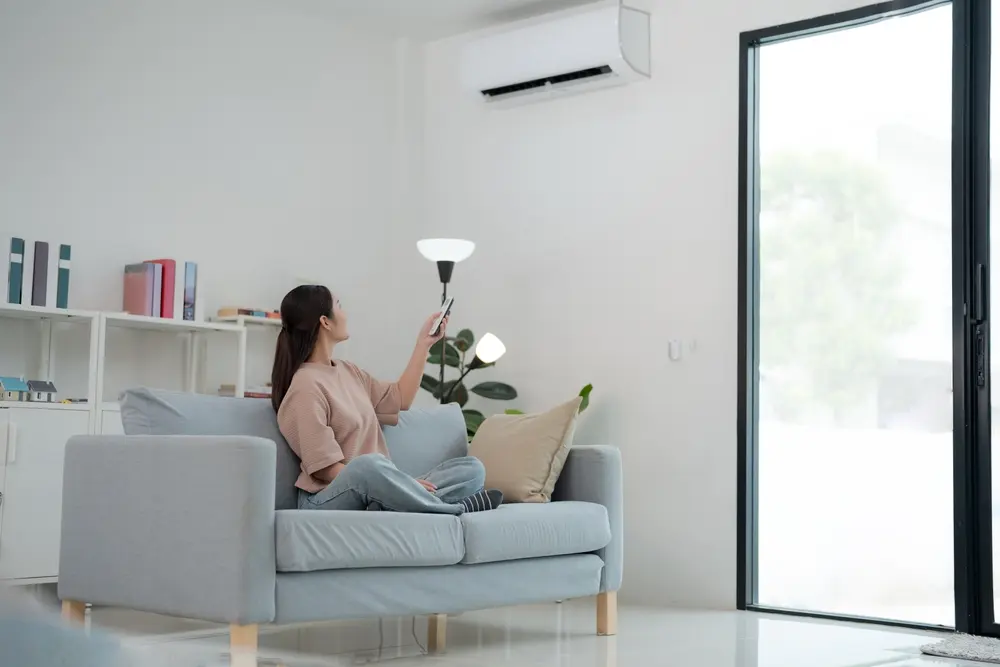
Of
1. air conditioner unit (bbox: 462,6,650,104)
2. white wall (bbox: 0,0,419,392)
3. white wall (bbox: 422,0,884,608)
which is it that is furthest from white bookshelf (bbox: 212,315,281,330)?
air conditioner unit (bbox: 462,6,650,104)

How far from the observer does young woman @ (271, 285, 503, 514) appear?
9.77 feet

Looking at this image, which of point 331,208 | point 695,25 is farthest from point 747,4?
point 331,208

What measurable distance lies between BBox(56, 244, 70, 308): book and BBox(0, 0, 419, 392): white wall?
0.75 ft

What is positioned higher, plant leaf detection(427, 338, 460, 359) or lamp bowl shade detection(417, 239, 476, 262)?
lamp bowl shade detection(417, 239, 476, 262)

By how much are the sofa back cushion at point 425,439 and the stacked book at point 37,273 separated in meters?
1.36

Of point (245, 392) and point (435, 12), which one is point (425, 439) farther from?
point (435, 12)

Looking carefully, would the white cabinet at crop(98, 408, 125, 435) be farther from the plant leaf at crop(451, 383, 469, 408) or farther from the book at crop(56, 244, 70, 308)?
the plant leaf at crop(451, 383, 469, 408)

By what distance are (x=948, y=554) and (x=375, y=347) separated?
2.79m

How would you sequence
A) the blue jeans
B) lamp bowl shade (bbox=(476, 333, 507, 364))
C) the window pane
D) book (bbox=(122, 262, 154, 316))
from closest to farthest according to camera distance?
the blue jeans, the window pane, book (bbox=(122, 262, 154, 316)), lamp bowl shade (bbox=(476, 333, 507, 364))

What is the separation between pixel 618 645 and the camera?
3.55 m

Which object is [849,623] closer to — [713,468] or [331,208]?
[713,468]

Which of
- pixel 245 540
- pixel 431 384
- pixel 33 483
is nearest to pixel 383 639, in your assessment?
pixel 245 540

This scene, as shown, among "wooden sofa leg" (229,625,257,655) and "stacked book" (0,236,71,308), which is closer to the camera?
"wooden sofa leg" (229,625,257,655)

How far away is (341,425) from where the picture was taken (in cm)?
327
